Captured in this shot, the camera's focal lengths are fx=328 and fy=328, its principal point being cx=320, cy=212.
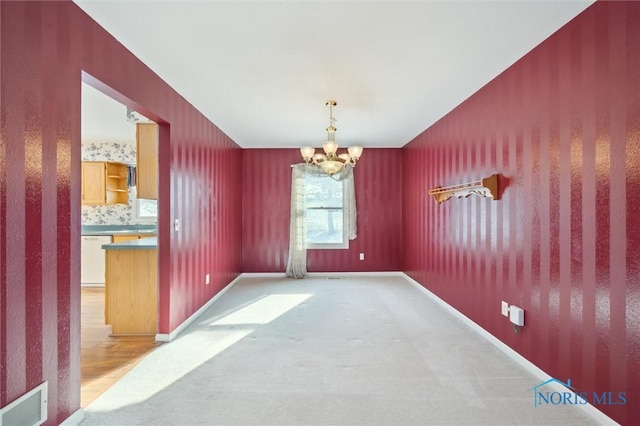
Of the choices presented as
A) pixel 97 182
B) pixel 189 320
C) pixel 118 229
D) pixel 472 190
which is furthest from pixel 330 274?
pixel 97 182

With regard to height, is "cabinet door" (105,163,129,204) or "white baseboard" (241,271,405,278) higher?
"cabinet door" (105,163,129,204)

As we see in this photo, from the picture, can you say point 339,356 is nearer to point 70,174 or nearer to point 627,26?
point 70,174

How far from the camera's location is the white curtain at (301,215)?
6004 mm

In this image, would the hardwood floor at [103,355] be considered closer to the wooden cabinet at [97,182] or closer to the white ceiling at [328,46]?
the white ceiling at [328,46]

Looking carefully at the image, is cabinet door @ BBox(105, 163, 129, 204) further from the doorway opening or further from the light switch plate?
the light switch plate

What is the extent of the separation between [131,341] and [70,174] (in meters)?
1.91

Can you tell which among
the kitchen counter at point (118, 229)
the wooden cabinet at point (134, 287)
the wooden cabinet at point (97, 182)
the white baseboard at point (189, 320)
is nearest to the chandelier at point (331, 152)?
the wooden cabinet at point (134, 287)

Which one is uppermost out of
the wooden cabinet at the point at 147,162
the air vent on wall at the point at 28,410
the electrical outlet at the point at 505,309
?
the wooden cabinet at the point at 147,162

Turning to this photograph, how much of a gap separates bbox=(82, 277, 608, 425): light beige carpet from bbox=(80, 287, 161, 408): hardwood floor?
0.10m

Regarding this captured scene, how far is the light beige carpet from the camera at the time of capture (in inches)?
76.1

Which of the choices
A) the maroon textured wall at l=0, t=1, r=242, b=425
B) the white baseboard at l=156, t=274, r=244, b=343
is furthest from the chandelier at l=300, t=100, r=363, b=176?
the white baseboard at l=156, t=274, r=244, b=343

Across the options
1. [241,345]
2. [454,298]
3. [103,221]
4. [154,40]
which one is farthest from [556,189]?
[103,221]

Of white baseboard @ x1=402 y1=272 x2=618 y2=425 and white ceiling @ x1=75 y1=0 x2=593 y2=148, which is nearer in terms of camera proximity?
white baseboard @ x1=402 y1=272 x2=618 y2=425

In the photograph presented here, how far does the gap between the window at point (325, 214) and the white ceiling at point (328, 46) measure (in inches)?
97.8
